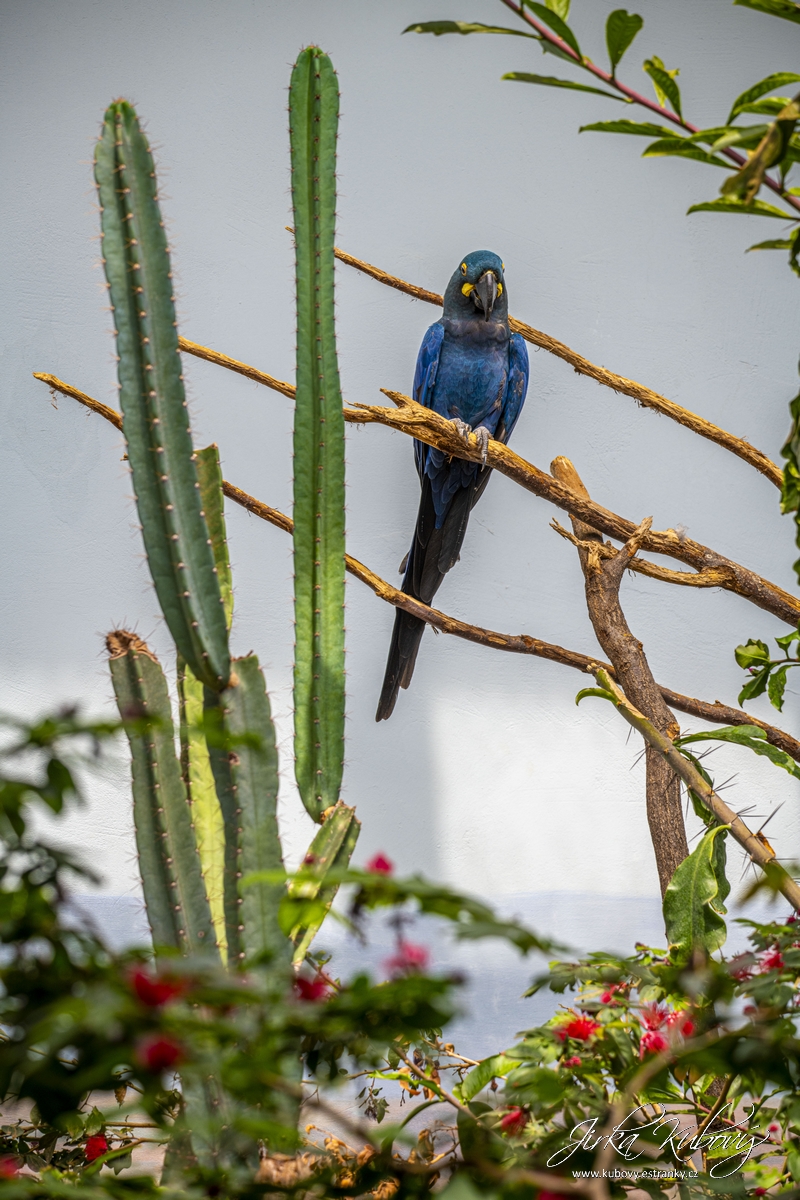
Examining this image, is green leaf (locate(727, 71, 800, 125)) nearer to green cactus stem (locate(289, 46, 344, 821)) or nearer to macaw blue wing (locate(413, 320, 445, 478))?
green cactus stem (locate(289, 46, 344, 821))

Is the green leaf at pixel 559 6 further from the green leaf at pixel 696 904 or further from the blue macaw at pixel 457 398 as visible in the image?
the blue macaw at pixel 457 398

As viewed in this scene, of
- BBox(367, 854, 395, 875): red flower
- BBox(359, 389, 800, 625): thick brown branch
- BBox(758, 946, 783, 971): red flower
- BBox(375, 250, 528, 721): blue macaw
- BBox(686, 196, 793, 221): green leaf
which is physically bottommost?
Answer: BBox(367, 854, 395, 875): red flower

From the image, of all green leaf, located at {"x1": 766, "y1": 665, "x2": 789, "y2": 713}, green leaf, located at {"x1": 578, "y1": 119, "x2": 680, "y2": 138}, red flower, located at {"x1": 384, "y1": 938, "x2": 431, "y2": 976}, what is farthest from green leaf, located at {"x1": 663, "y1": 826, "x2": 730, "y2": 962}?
green leaf, located at {"x1": 578, "y1": 119, "x2": 680, "y2": 138}

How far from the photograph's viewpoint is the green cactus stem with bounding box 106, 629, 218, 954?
0.80m

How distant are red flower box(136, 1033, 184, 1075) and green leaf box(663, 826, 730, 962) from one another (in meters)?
0.75

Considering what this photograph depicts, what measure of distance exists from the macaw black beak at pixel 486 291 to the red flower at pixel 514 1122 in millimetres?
1431

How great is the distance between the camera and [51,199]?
2.07m

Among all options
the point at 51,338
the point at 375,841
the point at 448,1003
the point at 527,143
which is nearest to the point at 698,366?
the point at 527,143

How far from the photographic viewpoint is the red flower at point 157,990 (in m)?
0.34

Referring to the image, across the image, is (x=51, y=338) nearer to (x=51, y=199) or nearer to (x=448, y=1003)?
(x=51, y=199)

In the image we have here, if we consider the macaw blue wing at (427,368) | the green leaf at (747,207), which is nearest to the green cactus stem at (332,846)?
the green leaf at (747,207)

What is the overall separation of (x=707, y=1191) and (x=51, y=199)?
2163mm

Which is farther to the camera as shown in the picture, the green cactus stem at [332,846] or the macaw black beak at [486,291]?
the macaw black beak at [486,291]

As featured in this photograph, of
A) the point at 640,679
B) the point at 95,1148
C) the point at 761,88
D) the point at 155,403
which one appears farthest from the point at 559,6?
the point at 95,1148
